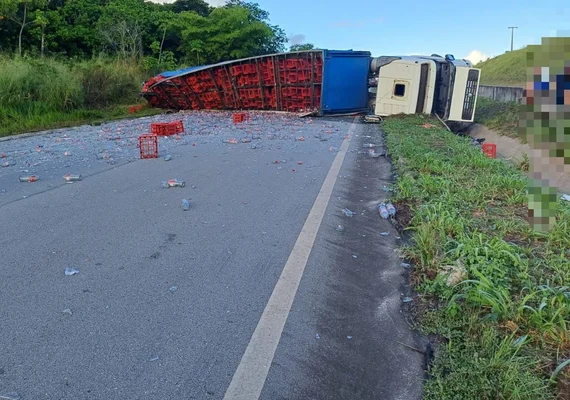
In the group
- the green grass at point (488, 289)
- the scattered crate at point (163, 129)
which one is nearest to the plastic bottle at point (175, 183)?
the green grass at point (488, 289)

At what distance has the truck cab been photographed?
14844 mm

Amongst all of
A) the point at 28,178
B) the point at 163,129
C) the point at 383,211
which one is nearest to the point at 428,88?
the point at 163,129

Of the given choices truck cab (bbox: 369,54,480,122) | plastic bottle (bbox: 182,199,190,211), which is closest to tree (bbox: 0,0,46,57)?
truck cab (bbox: 369,54,480,122)

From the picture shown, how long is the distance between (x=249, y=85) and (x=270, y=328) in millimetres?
16945

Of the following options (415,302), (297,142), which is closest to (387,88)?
(297,142)

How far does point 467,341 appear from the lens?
257 centimetres

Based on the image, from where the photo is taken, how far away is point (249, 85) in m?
18.8

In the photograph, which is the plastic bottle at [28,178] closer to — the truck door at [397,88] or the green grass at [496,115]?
the green grass at [496,115]

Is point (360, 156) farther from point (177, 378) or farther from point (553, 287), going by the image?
point (177, 378)

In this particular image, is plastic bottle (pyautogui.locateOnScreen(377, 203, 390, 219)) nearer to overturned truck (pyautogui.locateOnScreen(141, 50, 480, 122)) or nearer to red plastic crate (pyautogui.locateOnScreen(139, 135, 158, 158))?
red plastic crate (pyautogui.locateOnScreen(139, 135, 158, 158))

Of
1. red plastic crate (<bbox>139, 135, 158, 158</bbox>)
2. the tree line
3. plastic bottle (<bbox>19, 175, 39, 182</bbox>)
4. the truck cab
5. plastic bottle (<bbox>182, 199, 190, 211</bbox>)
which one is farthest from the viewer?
the tree line

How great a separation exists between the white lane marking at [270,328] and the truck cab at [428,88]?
12.0m

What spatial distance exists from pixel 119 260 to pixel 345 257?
1895mm

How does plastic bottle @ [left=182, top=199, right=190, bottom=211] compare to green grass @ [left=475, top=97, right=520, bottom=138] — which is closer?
plastic bottle @ [left=182, top=199, right=190, bottom=211]
